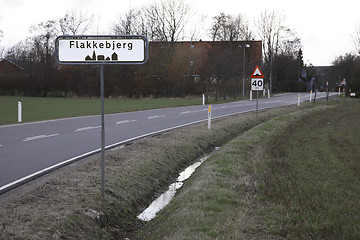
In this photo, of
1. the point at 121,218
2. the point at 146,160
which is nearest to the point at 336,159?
the point at 146,160

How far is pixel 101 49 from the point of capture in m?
6.10

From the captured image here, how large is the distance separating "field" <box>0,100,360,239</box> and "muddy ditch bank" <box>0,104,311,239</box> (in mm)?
14

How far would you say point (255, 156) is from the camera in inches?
412

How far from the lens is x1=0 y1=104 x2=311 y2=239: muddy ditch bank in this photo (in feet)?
17.3

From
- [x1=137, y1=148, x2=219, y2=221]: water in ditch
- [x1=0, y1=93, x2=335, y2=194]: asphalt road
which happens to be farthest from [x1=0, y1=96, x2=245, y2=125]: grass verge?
[x1=137, y1=148, x2=219, y2=221]: water in ditch

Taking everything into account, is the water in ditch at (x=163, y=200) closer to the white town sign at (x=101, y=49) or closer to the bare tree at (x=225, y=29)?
the white town sign at (x=101, y=49)

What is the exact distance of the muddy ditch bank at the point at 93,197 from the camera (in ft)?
17.3

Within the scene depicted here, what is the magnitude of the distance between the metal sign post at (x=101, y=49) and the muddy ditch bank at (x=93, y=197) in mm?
2009

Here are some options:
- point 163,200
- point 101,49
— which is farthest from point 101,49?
point 163,200

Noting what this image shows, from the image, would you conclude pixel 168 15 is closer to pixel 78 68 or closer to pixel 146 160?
pixel 78 68

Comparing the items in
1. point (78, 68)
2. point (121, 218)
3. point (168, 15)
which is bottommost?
point (121, 218)

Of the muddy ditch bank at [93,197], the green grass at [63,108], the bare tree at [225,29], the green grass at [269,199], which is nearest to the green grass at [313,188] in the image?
the green grass at [269,199]

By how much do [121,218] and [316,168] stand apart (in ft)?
14.5

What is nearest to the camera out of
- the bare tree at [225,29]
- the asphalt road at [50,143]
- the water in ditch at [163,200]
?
the water in ditch at [163,200]
